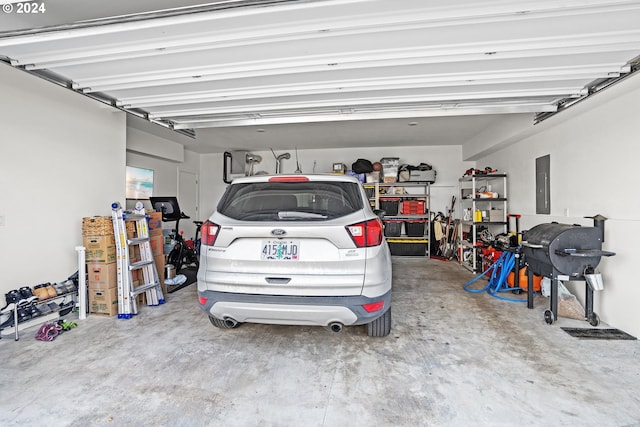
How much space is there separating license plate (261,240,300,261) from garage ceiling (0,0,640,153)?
4.80 ft

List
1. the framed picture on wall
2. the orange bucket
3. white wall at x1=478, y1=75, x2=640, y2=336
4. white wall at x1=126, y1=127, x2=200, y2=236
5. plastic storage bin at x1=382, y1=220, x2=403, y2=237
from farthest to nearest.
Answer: plastic storage bin at x1=382, y1=220, x2=403, y2=237 < the framed picture on wall < white wall at x1=126, y1=127, x2=200, y2=236 < the orange bucket < white wall at x1=478, y1=75, x2=640, y2=336

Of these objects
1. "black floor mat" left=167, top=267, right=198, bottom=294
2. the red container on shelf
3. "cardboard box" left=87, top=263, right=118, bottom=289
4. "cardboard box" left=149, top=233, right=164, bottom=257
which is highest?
the red container on shelf

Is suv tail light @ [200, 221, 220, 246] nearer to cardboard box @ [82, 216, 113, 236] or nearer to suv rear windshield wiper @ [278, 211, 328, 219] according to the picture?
suv rear windshield wiper @ [278, 211, 328, 219]

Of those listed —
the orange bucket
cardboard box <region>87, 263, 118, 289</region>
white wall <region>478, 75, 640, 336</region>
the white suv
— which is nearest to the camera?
the white suv

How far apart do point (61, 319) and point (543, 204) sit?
20.7ft

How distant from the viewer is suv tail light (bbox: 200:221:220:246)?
2.34m

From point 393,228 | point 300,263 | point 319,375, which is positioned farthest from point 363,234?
point 393,228

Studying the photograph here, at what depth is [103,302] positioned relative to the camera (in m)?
3.59

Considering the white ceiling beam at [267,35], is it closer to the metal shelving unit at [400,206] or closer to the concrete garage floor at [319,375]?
the concrete garage floor at [319,375]

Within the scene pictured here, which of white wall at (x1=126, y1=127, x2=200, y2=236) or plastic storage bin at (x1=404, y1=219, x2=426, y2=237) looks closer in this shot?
white wall at (x1=126, y1=127, x2=200, y2=236)

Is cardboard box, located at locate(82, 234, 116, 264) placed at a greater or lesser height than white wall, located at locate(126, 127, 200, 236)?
lesser

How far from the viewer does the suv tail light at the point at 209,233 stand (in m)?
2.34

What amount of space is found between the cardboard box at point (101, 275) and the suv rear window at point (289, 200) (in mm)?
2030

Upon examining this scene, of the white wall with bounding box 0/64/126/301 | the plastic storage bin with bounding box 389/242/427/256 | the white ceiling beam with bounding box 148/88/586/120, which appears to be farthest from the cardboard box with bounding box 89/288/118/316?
the plastic storage bin with bounding box 389/242/427/256
